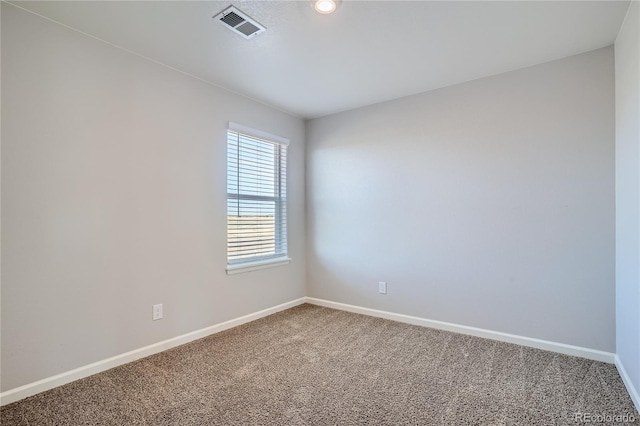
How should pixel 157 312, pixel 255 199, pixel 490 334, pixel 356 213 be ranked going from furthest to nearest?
pixel 356 213 → pixel 255 199 → pixel 490 334 → pixel 157 312

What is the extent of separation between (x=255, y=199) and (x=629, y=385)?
3.24 meters

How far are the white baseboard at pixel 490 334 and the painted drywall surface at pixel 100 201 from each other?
4.65ft

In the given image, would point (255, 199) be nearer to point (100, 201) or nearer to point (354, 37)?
point (100, 201)

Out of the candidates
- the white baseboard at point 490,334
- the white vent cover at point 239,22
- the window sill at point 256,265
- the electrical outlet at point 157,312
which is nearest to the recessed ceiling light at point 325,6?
the white vent cover at point 239,22

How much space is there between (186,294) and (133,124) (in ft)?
4.81

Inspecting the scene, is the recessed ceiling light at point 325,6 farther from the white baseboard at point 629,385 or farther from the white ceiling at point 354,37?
the white baseboard at point 629,385

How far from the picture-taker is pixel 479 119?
291 cm

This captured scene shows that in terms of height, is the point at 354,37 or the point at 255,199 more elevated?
the point at 354,37

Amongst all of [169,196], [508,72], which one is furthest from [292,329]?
[508,72]

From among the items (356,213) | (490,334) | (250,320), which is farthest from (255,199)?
(490,334)

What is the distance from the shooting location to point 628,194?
1.99 m

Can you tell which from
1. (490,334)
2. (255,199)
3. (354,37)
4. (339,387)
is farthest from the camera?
(255,199)

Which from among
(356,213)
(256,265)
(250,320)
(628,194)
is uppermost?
(628,194)

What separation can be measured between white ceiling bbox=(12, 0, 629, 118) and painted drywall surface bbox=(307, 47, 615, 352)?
321 millimetres
